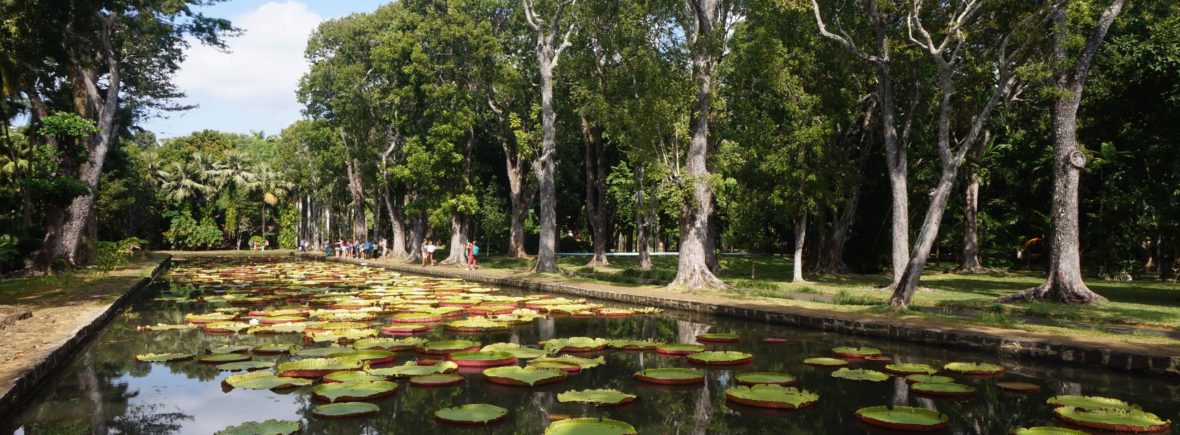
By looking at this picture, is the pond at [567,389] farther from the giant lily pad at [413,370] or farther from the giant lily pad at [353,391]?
the giant lily pad at [413,370]

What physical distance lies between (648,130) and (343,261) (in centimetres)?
2574

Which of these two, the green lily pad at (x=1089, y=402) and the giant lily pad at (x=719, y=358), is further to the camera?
the giant lily pad at (x=719, y=358)

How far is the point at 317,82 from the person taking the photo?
38.0 meters

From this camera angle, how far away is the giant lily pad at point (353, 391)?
6457mm

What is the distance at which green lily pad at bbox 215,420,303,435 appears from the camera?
5.24m

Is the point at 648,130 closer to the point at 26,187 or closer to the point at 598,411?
the point at 598,411

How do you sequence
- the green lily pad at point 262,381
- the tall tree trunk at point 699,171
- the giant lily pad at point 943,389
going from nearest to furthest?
the giant lily pad at point 943,389 → the green lily pad at point 262,381 → the tall tree trunk at point 699,171

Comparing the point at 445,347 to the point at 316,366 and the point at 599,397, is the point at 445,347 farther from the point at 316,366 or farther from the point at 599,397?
the point at 599,397

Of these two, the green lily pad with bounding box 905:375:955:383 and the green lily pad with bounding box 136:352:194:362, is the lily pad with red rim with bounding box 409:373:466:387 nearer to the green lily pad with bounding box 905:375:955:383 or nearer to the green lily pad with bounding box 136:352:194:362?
the green lily pad with bounding box 136:352:194:362

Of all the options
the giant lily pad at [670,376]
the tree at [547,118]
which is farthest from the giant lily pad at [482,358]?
the tree at [547,118]

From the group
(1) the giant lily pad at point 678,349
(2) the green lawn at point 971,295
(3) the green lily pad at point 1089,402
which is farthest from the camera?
(2) the green lawn at point 971,295

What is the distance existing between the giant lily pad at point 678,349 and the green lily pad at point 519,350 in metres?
1.57

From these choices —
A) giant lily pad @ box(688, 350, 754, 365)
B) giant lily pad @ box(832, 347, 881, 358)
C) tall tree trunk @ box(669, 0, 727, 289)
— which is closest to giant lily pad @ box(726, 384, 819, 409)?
giant lily pad @ box(688, 350, 754, 365)

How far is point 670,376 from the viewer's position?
747cm
